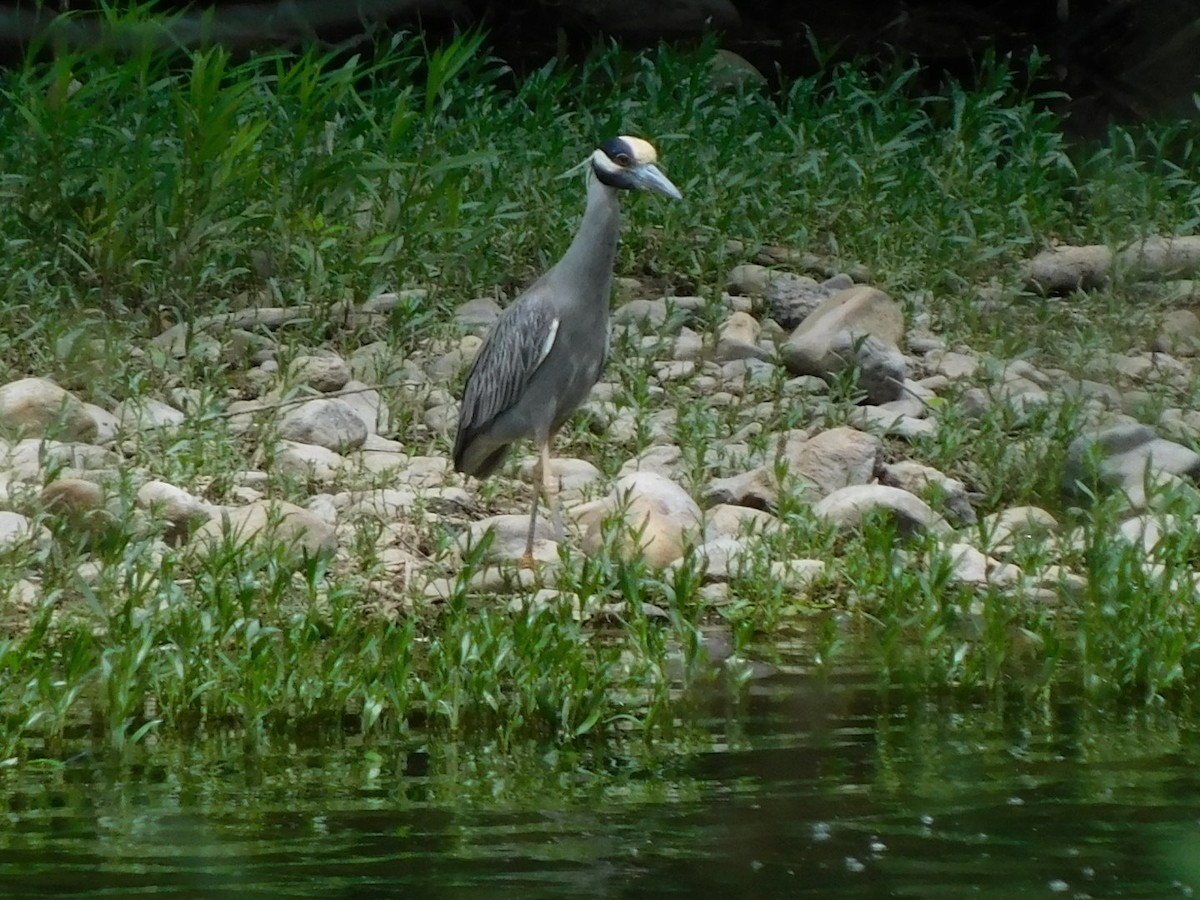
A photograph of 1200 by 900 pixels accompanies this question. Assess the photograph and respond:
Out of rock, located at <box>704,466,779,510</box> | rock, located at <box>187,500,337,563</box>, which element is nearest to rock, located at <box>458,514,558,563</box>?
rock, located at <box>187,500,337,563</box>

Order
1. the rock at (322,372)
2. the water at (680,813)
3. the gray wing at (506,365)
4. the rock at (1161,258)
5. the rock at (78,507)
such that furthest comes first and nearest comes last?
the rock at (1161,258) < the rock at (322,372) < the gray wing at (506,365) < the rock at (78,507) < the water at (680,813)

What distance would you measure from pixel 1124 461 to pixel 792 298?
2.10m

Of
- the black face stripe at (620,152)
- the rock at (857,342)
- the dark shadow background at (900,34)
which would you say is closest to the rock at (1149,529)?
the rock at (857,342)

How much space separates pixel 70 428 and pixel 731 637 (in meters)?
2.45

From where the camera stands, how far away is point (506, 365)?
650cm

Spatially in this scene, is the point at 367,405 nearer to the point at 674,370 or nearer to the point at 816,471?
the point at 674,370

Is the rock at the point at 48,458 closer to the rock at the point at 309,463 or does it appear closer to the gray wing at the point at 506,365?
the rock at the point at 309,463

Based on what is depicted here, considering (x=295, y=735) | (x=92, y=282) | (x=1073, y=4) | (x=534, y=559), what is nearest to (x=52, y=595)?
(x=295, y=735)

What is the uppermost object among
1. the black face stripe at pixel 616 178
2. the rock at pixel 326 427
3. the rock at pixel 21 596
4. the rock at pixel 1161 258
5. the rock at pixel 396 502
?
the rock at pixel 1161 258

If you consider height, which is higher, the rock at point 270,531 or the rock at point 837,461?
the rock at point 837,461

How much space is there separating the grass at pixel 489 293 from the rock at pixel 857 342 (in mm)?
223

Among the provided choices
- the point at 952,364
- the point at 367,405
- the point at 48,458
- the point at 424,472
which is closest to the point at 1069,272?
the point at 952,364

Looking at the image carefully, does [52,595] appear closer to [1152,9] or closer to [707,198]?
[707,198]

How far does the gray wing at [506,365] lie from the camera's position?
6.44 m
